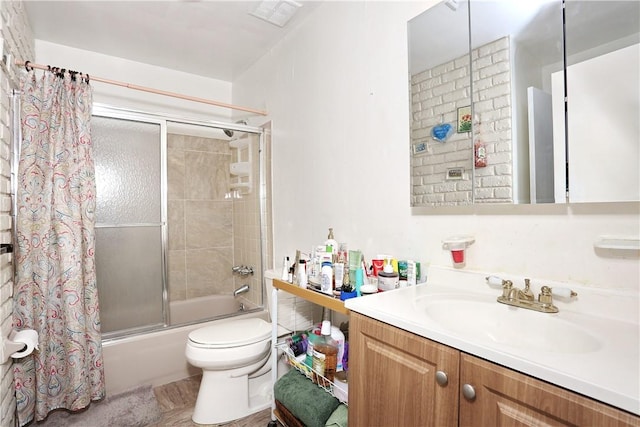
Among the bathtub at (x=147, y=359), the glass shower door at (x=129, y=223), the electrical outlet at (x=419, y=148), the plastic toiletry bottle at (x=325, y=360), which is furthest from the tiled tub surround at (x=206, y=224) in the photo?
the electrical outlet at (x=419, y=148)

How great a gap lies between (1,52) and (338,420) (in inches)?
83.0

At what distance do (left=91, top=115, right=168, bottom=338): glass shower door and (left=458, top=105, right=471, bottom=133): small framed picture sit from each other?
194cm

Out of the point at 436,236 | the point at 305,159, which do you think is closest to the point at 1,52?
the point at 305,159

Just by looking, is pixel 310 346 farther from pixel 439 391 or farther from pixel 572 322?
pixel 572 322

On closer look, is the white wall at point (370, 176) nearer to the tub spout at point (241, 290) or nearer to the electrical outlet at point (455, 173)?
the electrical outlet at point (455, 173)

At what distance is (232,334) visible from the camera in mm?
1870

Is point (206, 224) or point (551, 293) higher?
point (206, 224)

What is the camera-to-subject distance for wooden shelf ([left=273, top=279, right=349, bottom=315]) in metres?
1.26

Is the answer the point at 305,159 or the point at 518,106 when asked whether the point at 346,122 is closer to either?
the point at 305,159

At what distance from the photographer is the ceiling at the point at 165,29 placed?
2.05m

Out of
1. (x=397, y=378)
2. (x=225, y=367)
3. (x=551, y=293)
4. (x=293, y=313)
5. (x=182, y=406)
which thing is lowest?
(x=182, y=406)

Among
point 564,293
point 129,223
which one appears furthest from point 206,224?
point 564,293

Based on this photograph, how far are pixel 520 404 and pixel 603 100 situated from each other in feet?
2.82

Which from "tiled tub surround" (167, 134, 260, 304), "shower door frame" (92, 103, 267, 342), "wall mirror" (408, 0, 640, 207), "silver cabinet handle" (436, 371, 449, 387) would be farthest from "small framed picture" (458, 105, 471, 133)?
"tiled tub surround" (167, 134, 260, 304)
